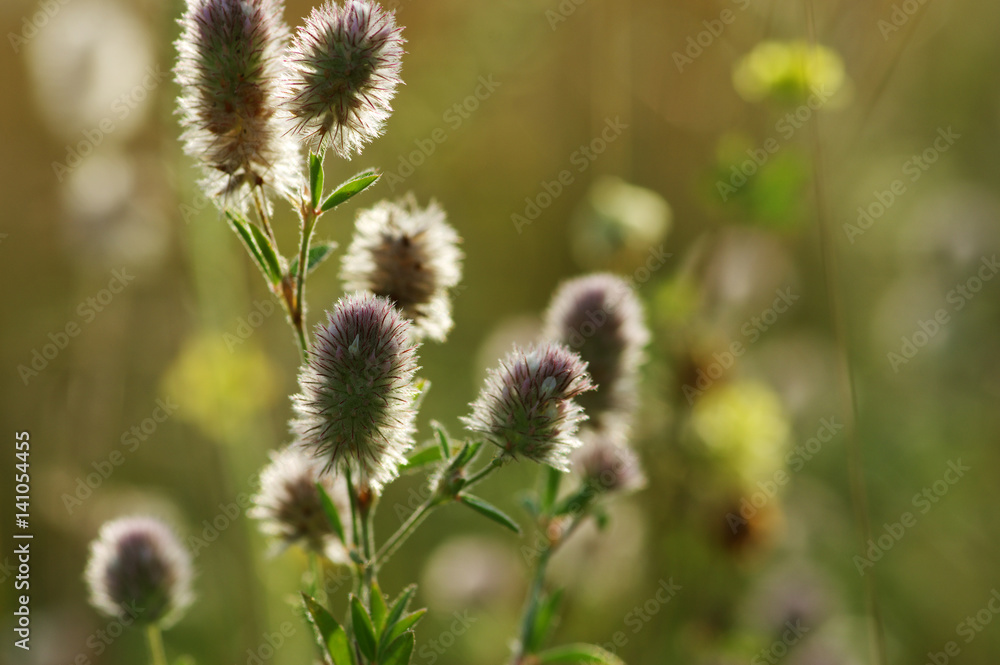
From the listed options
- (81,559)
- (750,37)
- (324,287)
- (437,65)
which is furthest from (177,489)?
(750,37)

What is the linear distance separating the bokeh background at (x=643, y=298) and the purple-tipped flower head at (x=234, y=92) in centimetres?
188

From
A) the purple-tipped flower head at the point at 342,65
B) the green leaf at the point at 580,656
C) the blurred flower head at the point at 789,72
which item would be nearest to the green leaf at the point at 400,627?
the green leaf at the point at 580,656

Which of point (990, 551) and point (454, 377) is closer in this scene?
point (990, 551)

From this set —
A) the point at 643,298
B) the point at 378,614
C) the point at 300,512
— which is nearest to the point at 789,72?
the point at 643,298

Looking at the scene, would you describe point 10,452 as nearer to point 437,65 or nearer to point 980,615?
point 437,65

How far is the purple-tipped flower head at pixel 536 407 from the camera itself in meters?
1.51

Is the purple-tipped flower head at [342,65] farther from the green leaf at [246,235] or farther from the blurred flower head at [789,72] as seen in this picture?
the blurred flower head at [789,72]

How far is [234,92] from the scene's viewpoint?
1.54 meters

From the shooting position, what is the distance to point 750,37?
4.90 metres

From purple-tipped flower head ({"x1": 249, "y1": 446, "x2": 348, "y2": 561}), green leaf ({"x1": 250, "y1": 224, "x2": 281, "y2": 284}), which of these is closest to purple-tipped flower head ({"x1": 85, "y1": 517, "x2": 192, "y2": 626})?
purple-tipped flower head ({"x1": 249, "y1": 446, "x2": 348, "y2": 561})

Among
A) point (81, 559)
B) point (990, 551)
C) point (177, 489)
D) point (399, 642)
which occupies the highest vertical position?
point (990, 551)

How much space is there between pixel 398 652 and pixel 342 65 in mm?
1097

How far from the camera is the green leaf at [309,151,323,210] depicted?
1.54m

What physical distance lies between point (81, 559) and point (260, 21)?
11.4 feet
